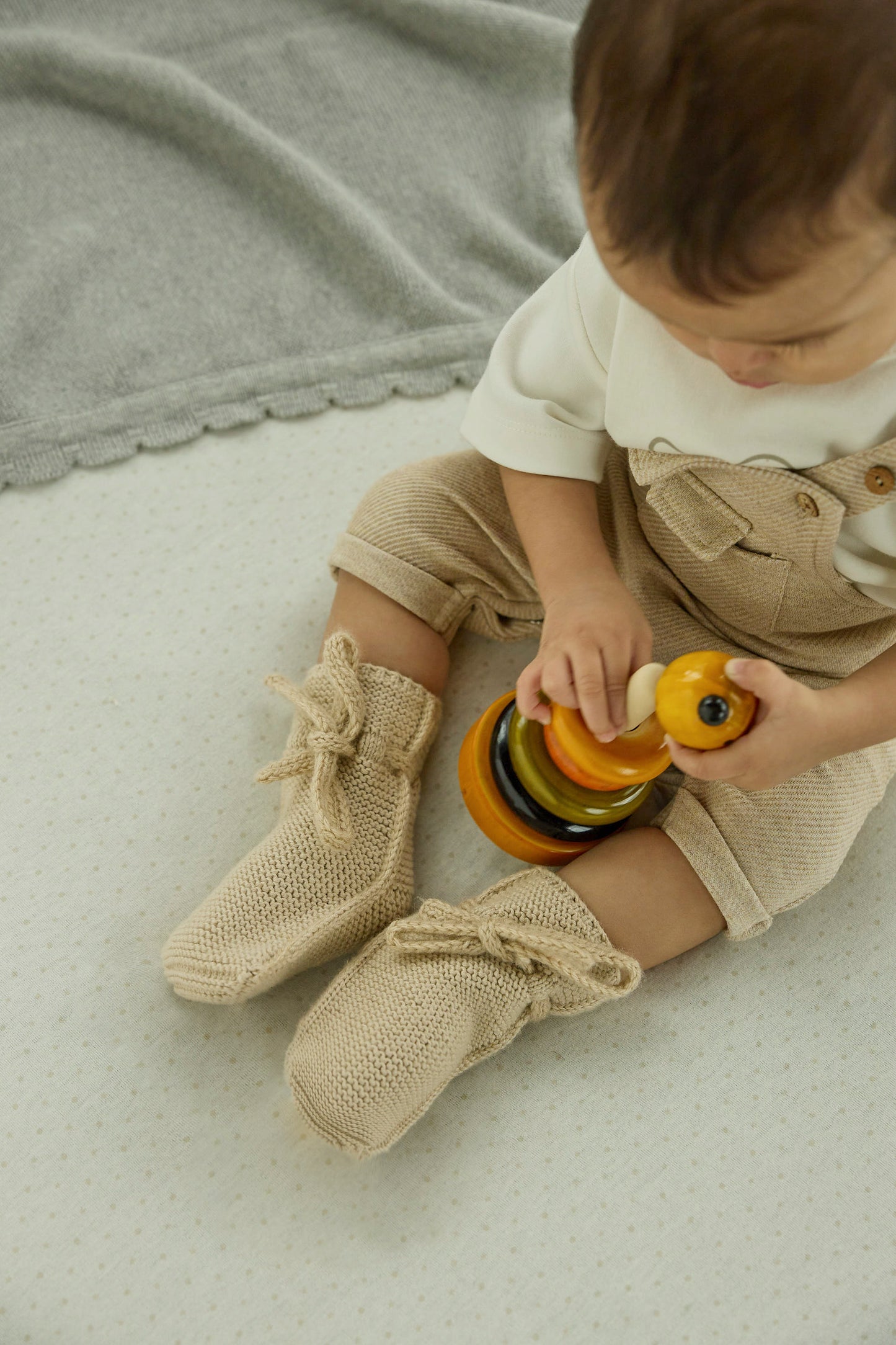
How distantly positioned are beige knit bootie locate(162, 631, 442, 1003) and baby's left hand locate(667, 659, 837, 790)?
0.70ft

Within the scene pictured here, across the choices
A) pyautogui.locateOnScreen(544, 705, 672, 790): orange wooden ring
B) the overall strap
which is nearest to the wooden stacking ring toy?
pyautogui.locateOnScreen(544, 705, 672, 790): orange wooden ring

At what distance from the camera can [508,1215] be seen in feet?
2.07

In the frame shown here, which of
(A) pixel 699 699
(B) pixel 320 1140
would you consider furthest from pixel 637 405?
(B) pixel 320 1140

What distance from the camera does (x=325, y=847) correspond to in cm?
68

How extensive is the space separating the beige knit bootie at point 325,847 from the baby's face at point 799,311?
333mm

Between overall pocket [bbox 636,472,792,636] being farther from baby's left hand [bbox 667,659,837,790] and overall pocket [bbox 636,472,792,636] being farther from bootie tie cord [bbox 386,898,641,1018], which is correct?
bootie tie cord [bbox 386,898,641,1018]

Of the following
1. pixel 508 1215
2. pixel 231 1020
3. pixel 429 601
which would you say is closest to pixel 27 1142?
pixel 231 1020

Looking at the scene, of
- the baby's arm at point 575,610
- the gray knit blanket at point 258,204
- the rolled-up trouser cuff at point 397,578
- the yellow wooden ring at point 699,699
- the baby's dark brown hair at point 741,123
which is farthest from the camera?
the gray knit blanket at point 258,204

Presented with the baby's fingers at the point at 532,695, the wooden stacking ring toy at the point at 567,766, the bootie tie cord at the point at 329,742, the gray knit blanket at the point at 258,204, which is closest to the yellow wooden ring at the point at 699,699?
the wooden stacking ring toy at the point at 567,766

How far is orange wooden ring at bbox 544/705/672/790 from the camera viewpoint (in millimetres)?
589

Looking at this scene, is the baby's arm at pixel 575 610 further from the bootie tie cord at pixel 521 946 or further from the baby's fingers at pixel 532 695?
the bootie tie cord at pixel 521 946

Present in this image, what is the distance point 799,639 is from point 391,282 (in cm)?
48

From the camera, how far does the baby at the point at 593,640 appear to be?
1.73 ft

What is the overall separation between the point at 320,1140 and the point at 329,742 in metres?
0.24
